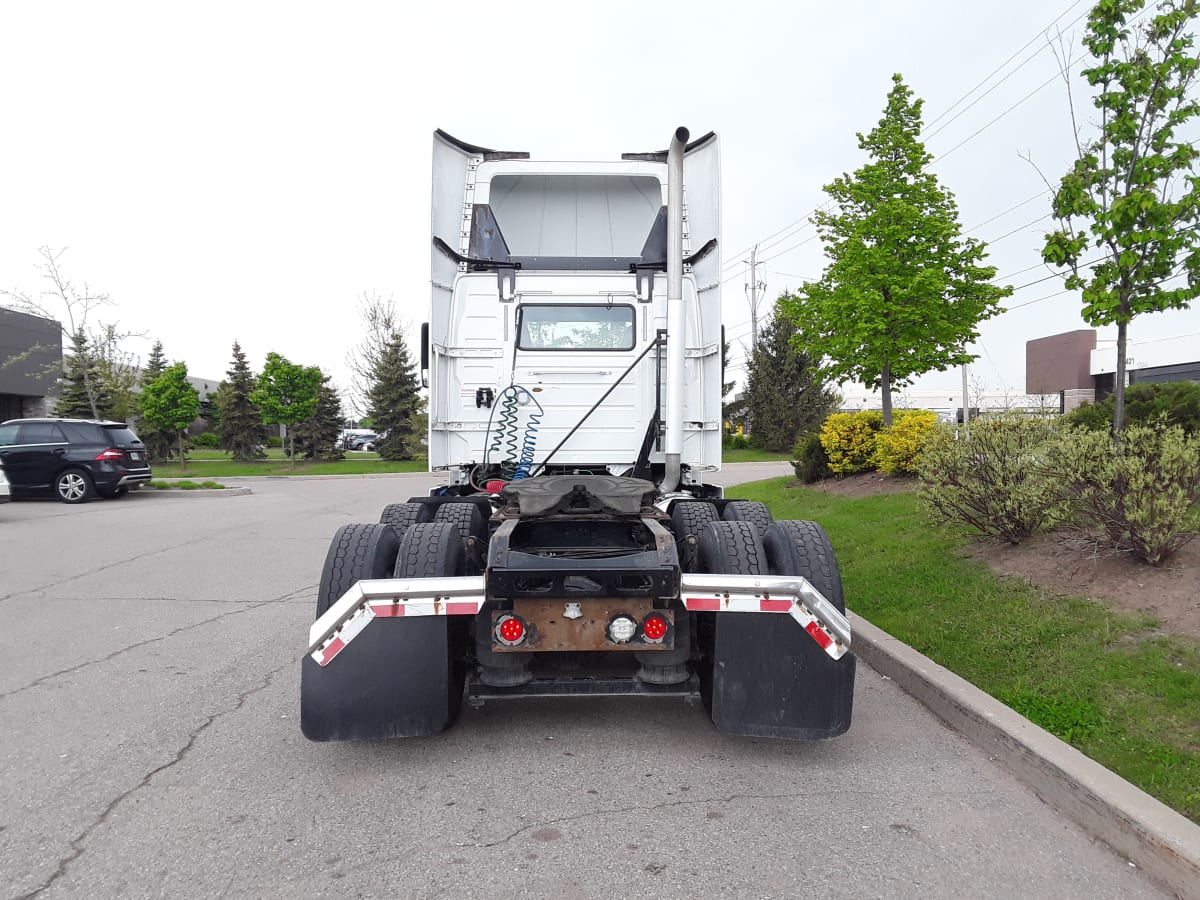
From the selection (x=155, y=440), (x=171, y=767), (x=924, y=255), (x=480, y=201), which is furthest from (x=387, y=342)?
(x=171, y=767)

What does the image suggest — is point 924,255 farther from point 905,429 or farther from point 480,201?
point 480,201

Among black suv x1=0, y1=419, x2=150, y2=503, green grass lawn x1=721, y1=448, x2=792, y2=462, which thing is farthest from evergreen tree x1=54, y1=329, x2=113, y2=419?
green grass lawn x1=721, y1=448, x2=792, y2=462

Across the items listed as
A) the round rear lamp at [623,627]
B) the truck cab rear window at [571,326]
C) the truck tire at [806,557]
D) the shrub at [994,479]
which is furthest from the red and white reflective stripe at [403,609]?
the shrub at [994,479]

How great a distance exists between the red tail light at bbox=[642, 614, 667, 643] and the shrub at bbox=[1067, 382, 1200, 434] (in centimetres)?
940

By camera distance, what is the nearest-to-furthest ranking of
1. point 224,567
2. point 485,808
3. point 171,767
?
point 485,808, point 171,767, point 224,567

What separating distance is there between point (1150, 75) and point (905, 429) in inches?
206

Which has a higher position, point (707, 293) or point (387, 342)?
point (387, 342)

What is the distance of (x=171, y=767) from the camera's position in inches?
145

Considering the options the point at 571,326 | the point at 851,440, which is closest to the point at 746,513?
the point at 571,326

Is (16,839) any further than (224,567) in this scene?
No

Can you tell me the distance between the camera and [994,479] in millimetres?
6188

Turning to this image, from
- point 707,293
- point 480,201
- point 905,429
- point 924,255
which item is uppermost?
point 924,255

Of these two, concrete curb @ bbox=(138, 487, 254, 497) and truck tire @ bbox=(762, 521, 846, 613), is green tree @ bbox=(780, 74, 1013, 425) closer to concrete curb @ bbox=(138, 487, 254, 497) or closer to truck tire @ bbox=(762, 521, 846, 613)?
truck tire @ bbox=(762, 521, 846, 613)

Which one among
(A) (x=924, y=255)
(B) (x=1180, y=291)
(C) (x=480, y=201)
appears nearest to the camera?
(C) (x=480, y=201)
